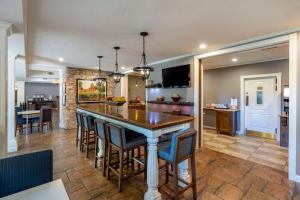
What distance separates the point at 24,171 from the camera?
48.3 inches

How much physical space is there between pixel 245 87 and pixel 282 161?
2.88 meters

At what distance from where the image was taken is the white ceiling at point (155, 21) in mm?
1929

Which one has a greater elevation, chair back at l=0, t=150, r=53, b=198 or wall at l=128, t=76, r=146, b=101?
wall at l=128, t=76, r=146, b=101

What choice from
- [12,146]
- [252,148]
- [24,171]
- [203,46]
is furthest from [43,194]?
[252,148]

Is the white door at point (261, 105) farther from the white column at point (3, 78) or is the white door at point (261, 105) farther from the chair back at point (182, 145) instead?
the white column at point (3, 78)

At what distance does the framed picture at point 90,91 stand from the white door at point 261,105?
5.67m

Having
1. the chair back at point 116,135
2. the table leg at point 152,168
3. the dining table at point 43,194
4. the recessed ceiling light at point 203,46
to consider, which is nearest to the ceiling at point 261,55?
the recessed ceiling light at point 203,46

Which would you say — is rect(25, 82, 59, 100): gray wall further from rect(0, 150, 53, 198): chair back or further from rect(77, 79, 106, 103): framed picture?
rect(0, 150, 53, 198): chair back

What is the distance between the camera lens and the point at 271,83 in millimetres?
4973

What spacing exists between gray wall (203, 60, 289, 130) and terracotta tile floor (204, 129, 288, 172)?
139 cm

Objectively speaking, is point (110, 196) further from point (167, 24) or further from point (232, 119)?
point (232, 119)

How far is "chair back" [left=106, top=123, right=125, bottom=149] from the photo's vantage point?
221 centimetres

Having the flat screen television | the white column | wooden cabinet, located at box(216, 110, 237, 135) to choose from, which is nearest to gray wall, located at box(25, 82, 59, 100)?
the flat screen television

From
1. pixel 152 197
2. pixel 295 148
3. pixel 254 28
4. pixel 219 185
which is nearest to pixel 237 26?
pixel 254 28
